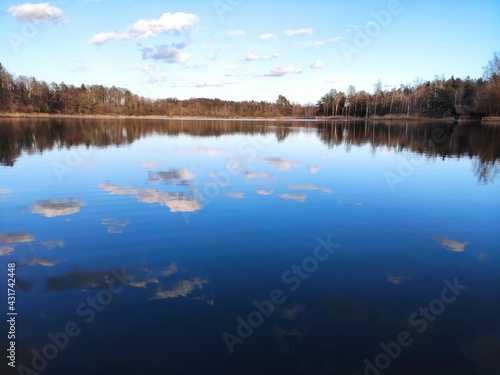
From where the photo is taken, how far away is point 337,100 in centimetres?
15800

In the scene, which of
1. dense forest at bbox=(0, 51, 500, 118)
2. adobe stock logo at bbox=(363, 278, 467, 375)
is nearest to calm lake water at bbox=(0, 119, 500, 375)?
adobe stock logo at bbox=(363, 278, 467, 375)

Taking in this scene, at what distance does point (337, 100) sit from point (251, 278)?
162758mm

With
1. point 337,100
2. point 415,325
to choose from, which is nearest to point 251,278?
point 415,325

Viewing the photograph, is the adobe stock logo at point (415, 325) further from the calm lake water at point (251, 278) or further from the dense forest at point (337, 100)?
the dense forest at point (337, 100)

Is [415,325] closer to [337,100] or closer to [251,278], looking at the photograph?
[251,278]

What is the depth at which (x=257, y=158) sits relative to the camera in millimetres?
25125

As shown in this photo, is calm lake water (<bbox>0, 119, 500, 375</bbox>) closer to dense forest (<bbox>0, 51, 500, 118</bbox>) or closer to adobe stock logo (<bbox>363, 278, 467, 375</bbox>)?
adobe stock logo (<bbox>363, 278, 467, 375</bbox>)

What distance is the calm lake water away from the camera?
5180mm

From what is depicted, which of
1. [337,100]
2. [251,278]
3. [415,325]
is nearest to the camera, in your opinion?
[415,325]

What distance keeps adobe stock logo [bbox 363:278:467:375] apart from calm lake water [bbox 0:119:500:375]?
28 mm

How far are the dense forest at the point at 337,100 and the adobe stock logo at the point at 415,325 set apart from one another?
9891 cm

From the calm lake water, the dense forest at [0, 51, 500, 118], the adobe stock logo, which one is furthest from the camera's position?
the dense forest at [0, 51, 500, 118]

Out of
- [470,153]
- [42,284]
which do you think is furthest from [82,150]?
[470,153]

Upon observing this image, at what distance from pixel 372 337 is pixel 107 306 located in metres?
4.98
